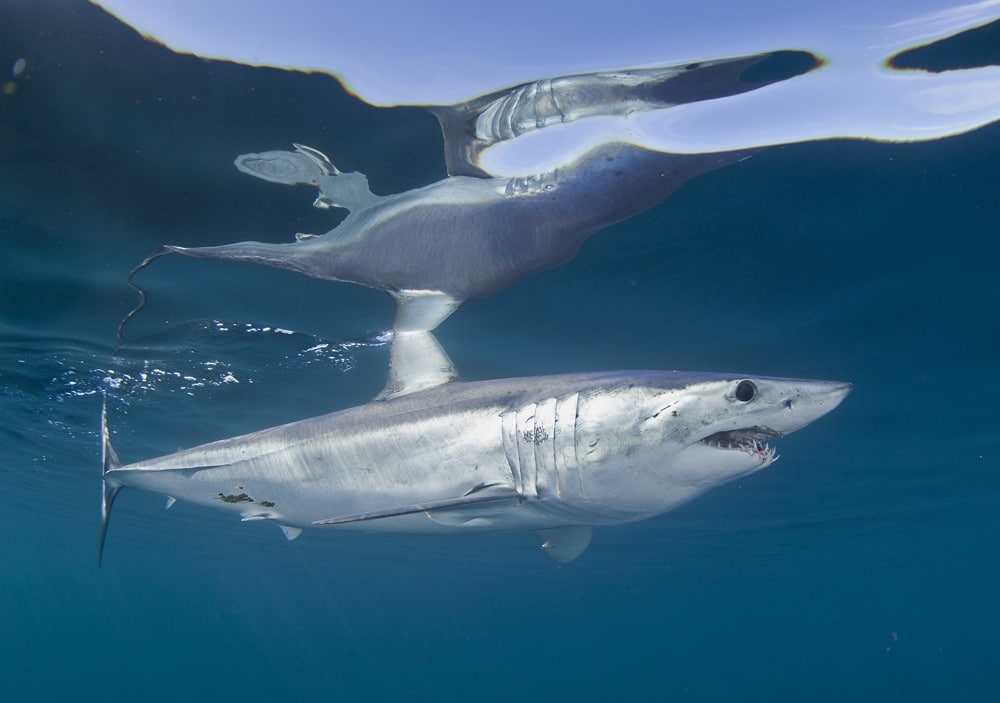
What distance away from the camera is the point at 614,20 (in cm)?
436

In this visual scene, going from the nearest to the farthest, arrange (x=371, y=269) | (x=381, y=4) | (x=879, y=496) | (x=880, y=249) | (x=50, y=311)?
(x=381, y=4) → (x=371, y=269) → (x=880, y=249) → (x=50, y=311) → (x=879, y=496)

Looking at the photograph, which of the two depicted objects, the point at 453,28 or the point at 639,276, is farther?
the point at 639,276

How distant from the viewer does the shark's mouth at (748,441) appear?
354 cm

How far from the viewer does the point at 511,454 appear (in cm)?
416

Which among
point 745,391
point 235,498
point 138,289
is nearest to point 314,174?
point 235,498

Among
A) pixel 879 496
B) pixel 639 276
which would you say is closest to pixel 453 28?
pixel 639 276

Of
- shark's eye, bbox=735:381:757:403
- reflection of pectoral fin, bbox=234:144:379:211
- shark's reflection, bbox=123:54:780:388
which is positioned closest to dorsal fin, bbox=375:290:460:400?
shark's reflection, bbox=123:54:780:388

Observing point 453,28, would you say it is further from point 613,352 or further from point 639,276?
point 613,352

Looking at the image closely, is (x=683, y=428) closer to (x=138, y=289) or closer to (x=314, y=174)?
(x=314, y=174)

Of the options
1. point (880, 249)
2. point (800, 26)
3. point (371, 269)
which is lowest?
point (880, 249)

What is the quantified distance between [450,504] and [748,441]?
6.34 ft

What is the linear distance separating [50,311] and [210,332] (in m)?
2.52

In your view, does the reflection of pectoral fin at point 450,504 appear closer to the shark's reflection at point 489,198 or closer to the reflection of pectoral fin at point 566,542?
the shark's reflection at point 489,198

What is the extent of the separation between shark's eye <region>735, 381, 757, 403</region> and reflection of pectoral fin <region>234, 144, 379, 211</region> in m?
4.51
